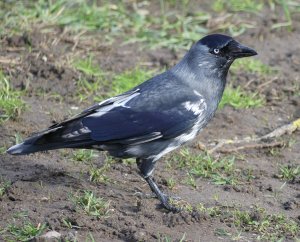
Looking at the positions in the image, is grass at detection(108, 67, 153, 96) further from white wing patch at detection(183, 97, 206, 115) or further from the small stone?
the small stone

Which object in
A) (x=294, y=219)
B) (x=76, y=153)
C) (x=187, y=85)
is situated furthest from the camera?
(x=76, y=153)

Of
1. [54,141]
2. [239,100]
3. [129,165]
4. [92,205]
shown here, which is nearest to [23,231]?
[92,205]

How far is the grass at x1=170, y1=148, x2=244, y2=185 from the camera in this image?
6789 mm

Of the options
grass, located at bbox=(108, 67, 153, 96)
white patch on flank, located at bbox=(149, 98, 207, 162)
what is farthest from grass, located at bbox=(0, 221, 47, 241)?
grass, located at bbox=(108, 67, 153, 96)

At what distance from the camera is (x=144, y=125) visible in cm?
622

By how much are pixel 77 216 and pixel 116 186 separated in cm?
88

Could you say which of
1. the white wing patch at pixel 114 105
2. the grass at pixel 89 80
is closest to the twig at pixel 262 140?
the white wing patch at pixel 114 105

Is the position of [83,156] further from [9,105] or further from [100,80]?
[100,80]

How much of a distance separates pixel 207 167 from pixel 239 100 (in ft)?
4.91

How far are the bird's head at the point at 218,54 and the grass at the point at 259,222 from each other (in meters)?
1.17

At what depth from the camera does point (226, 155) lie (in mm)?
7352

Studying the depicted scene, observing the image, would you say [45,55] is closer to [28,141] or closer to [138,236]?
[28,141]

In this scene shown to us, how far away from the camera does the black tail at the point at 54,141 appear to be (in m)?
6.13

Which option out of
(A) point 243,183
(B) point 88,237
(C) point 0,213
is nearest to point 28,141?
(C) point 0,213
